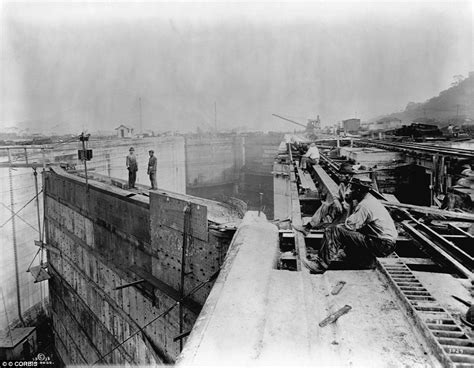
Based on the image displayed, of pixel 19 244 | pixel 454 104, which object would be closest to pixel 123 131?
pixel 19 244

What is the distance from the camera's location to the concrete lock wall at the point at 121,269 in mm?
6559

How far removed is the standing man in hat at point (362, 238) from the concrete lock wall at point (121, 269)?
2.23m

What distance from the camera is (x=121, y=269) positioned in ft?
29.9

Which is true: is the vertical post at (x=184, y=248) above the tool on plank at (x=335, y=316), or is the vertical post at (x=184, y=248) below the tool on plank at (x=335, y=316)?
below

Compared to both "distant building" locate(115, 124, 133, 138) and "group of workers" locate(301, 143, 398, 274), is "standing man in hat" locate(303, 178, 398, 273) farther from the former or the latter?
"distant building" locate(115, 124, 133, 138)

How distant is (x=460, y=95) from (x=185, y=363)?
5853 cm

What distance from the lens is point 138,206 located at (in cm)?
820

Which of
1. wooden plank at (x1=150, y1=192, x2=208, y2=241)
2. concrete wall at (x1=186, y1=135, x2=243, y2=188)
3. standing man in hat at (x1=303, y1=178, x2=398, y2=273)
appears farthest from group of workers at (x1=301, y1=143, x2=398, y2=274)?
concrete wall at (x1=186, y1=135, x2=243, y2=188)

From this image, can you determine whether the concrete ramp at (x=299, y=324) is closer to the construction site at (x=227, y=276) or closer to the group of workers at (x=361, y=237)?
the construction site at (x=227, y=276)

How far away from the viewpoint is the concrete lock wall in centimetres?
656

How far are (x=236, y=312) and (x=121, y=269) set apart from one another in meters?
7.33

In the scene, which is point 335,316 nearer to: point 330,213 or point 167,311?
point 330,213

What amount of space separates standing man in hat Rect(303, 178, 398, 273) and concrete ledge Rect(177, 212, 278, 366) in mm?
596

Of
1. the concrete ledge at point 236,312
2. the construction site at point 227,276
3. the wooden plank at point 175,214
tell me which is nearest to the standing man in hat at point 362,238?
the construction site at point 227,276
